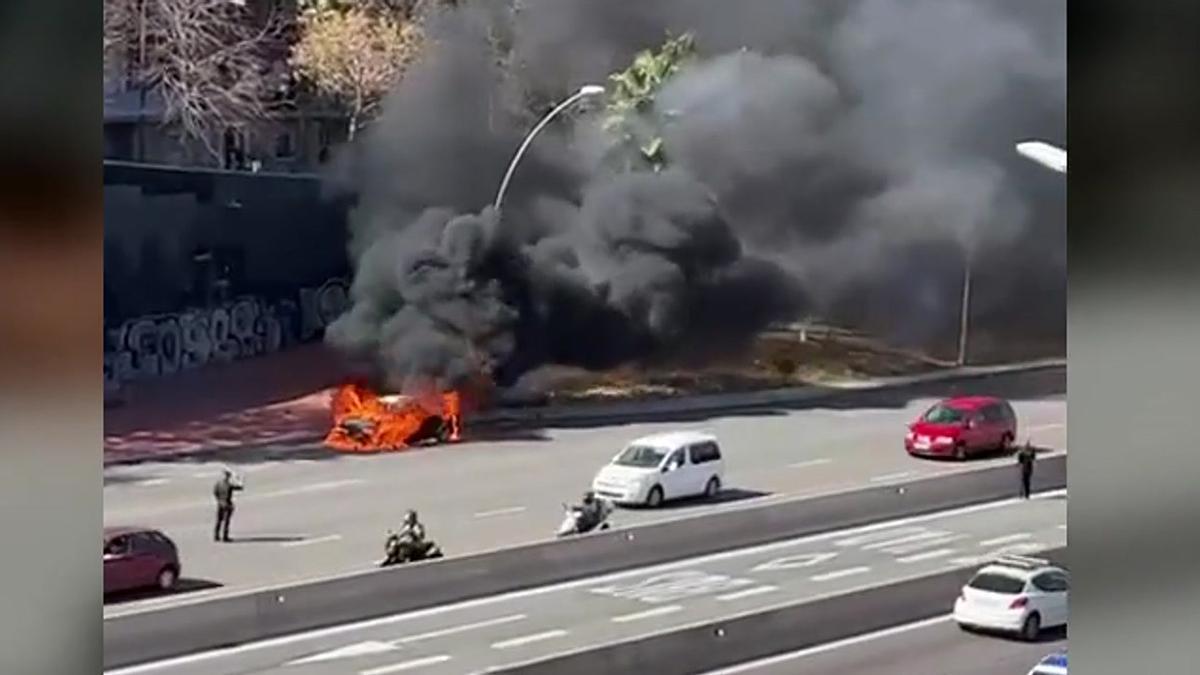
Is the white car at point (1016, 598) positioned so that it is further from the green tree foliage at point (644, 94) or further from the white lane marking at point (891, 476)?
the green tree foliage at point (644, 94)

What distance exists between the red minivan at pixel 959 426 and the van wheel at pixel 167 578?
939mm

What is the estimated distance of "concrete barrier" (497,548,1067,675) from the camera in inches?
77.2

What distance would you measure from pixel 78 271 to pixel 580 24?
0.69 m

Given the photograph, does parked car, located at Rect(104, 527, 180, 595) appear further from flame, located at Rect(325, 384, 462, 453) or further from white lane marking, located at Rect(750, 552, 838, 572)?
white lane marking, located at Rect(750, 552, 838, 572)

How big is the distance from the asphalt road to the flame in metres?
0.02

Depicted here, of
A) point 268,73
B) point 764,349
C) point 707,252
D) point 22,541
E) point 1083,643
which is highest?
point 268,73

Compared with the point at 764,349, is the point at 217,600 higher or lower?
lower

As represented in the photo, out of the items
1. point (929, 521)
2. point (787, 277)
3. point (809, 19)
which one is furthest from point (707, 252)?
point (929, 521)

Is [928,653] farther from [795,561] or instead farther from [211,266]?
[211,266]

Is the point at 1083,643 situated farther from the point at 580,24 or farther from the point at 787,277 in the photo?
the point at 580,24

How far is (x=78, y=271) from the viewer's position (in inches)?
75.3

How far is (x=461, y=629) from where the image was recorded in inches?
76.8

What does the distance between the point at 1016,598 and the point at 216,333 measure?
3.50 feet

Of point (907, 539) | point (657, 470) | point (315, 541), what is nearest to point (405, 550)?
point (315, 541)
